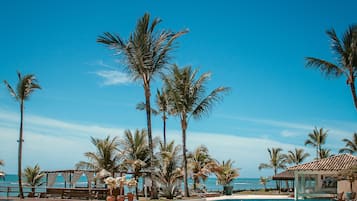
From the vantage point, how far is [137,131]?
2998 centimetres

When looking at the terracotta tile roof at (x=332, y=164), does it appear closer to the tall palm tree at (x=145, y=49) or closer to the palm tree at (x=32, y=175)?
the tall palm tree at (x=145, y=49)

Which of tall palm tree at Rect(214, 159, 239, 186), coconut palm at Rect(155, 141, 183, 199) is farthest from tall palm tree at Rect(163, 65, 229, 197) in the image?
tall palm tree at Rect(214, 159, 239, 186)

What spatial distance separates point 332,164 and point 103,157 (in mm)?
15669

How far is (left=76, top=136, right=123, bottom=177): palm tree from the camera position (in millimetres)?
29328

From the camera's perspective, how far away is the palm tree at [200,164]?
33.3 meters

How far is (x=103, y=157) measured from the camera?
29.5 m

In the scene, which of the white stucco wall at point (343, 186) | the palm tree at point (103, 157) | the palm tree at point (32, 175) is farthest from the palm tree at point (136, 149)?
the white stucco wall at point (343, 186)

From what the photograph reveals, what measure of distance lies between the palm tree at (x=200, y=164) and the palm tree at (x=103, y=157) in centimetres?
551

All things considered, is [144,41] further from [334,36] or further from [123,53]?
[334,36]

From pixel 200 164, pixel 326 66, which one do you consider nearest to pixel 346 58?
pixel 326 66

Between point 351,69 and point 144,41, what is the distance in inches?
349

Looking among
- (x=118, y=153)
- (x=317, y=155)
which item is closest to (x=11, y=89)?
(x=118, y=153)

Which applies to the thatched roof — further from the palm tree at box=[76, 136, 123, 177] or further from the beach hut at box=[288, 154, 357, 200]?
the palm tree at box=[76, 136, 123, 177]

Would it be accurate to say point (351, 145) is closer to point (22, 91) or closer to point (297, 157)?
point (297, 157)
